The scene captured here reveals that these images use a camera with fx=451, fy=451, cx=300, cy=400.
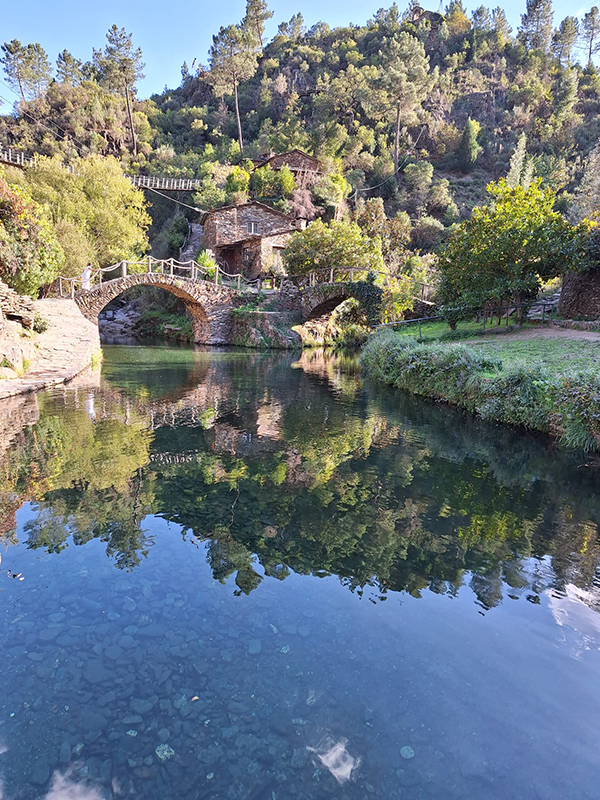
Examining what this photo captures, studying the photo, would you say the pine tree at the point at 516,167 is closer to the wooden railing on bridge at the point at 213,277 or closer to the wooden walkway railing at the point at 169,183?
the wooden railing on bridge at the point at 213,277

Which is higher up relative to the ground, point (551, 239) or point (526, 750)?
point (551, 239)

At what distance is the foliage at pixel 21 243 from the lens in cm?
1385

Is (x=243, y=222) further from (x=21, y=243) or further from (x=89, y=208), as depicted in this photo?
(x=21, y=243)

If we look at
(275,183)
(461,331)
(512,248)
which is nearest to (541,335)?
(512,248)

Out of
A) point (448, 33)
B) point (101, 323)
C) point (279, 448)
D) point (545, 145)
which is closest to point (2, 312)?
point (279, 448)

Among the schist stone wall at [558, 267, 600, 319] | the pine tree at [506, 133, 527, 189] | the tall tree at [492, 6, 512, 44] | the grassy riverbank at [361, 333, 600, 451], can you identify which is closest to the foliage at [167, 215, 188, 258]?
the grassy riverbank at [361, 333, 600, 451]

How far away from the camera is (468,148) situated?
186 feet

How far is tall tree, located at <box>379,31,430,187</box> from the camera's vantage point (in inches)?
2133

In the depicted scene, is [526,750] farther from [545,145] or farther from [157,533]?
[545,145]

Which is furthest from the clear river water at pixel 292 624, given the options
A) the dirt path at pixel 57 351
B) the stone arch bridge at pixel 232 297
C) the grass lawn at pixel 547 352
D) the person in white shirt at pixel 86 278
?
the stone arch bridge at pixel 232 297

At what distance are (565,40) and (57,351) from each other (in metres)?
98.9

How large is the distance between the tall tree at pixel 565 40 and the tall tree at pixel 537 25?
4.70 ft

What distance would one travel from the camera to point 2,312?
39.7 feet

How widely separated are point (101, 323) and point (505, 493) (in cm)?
3757
